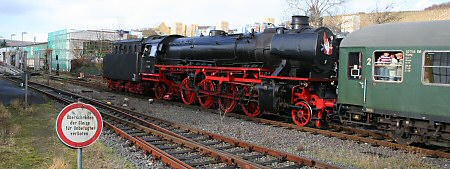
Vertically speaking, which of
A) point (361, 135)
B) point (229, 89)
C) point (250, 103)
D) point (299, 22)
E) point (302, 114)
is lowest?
point (361, 135)

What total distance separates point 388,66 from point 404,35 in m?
0.81

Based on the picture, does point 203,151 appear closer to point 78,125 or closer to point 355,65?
point 78,125

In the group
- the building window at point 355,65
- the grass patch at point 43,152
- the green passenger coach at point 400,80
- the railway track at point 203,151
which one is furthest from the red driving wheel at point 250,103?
the grass patch at point 43,152

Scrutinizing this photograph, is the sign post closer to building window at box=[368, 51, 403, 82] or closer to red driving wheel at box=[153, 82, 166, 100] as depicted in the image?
building window at box=[368, 51, 403, 82]

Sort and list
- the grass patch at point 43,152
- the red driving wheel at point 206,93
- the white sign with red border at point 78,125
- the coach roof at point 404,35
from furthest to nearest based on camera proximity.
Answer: the red driving wheel at point 206,93, the coach roof at point 404,35, the grass patch at point 43,152, the white sign with red border at point 78,125

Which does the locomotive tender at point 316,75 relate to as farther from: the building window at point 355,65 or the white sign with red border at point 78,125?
the white sign with red border at point 78,125

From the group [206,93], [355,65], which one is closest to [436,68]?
[355,65]

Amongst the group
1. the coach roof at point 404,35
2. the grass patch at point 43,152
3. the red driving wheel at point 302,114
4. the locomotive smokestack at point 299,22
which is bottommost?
the grass patch at point 43,152

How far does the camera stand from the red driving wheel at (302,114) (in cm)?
1232

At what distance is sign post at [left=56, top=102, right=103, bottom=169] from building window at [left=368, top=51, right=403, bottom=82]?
23.8 ft

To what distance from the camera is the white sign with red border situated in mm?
4734

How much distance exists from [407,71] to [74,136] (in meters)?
7.46

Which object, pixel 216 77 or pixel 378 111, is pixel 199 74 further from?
pixel 378 111

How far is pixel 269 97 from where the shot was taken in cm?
1301
